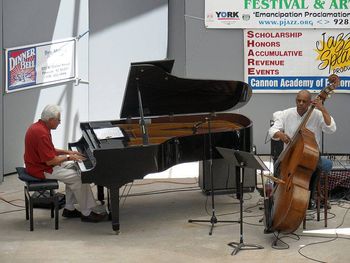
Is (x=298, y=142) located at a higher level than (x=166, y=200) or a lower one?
higher

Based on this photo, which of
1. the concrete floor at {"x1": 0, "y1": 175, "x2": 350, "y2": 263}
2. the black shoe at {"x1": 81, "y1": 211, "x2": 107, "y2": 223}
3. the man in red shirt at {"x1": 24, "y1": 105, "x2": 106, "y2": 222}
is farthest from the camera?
the black shoe at {"x1": 81, "y1": 211, "x2": 107, "y2": 223}

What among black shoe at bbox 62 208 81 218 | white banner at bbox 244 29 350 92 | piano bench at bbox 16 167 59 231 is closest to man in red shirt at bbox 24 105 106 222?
piano bench at bbox 16 167 59 231

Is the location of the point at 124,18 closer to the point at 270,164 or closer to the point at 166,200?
the point at 270,164

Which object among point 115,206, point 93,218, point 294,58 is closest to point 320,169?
point 115,206

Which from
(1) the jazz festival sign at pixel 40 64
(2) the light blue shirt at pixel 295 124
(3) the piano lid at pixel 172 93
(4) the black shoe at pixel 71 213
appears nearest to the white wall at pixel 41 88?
(1) the jazz festival sign at pixel 40 64

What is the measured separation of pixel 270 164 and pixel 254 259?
4121 millimetres

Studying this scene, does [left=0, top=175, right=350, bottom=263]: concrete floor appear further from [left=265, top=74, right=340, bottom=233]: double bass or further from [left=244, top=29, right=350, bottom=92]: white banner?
[left=244, top=29, right=350, bottom=92]: white banner

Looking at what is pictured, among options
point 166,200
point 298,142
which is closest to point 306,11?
point 166,200

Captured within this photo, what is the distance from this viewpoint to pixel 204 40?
10852 millimetres

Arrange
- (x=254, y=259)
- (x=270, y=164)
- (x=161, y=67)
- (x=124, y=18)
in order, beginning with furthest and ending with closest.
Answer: (x=124, y=18)
(x=270, y=164)
(x=161, y=67)
(x=254, y=259)

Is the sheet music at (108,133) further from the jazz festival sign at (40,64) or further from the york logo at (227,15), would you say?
the york logo at (227,15)

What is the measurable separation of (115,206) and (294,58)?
5303mm

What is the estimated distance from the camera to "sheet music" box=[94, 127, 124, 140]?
24.0 feet

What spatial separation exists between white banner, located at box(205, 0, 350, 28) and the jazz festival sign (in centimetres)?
227
